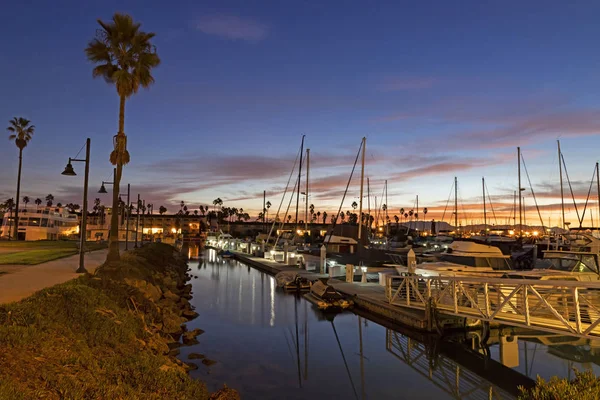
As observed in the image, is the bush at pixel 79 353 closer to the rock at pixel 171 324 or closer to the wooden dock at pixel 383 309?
the rock at pixel 171 324

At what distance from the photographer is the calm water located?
13.2m

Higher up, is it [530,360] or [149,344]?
[149,344]

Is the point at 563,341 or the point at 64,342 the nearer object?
the point at 64,342

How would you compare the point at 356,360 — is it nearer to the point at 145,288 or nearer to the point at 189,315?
the point at 189,315

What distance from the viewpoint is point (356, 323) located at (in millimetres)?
21375

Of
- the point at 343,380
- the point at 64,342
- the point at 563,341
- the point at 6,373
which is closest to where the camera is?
the point at 6,373

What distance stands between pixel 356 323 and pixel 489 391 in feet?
28.8

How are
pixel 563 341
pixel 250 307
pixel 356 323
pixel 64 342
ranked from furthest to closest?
pixel 250 307
pixel 356 323
pixel 563 341
pixel 64 342

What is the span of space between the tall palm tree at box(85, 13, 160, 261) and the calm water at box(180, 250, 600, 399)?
10782 mm

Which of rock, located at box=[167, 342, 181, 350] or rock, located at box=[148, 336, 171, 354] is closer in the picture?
rock, located at box=[148, 336, 171, 354]

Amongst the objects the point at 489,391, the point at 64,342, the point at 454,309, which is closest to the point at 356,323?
the point at 454,309

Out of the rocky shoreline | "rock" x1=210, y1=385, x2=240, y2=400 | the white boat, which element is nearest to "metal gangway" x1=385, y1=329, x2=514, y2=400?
"rock" x1=210, y1=385, x2=240, y2=400

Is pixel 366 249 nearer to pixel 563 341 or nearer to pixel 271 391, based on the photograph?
pixel 563 341

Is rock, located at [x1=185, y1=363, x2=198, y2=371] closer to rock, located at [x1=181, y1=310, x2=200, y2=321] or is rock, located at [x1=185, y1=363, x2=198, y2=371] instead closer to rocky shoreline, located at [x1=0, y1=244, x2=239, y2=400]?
rocky shoreline, located at [x1=0, y1=244, x2=239, y2=400]
